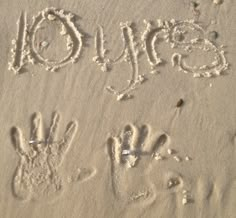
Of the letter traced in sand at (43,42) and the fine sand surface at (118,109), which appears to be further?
the letter traced in sand at (43,42)

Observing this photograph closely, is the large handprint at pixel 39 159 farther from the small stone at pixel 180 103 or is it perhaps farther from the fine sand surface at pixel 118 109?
the small stone at pixel 180 103

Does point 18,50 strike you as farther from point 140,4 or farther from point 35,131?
point 140,4

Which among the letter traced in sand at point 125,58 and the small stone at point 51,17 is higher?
the small stone at point 51,17

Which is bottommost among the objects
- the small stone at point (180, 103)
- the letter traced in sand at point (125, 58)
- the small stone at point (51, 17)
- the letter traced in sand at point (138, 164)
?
the letter traced in sand at point (138, 164)

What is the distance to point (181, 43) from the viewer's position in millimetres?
2201

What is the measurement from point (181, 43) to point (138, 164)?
61cm

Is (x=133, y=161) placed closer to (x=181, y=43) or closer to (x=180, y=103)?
(x=180, y=103)

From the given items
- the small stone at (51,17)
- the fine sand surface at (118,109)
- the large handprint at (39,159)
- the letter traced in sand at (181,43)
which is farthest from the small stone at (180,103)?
the small stone at (51,17)

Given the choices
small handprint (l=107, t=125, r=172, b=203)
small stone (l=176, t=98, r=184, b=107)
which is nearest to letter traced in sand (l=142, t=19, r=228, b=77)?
→ small stone (l=176, t=98, r=184, b=107)

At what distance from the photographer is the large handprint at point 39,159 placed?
1.99 metres

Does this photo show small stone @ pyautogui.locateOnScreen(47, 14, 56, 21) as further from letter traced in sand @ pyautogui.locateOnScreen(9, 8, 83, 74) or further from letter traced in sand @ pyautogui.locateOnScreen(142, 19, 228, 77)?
letter traced in sand @ pyautogui.locateOnScreen(142, 19, 228, 77)

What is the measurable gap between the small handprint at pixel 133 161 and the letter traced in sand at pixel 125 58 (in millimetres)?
176

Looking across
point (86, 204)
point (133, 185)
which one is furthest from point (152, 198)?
point (86, 204)

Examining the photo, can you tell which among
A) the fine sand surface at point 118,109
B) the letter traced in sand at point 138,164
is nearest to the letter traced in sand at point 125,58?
the fine sand surface at point 118,109
